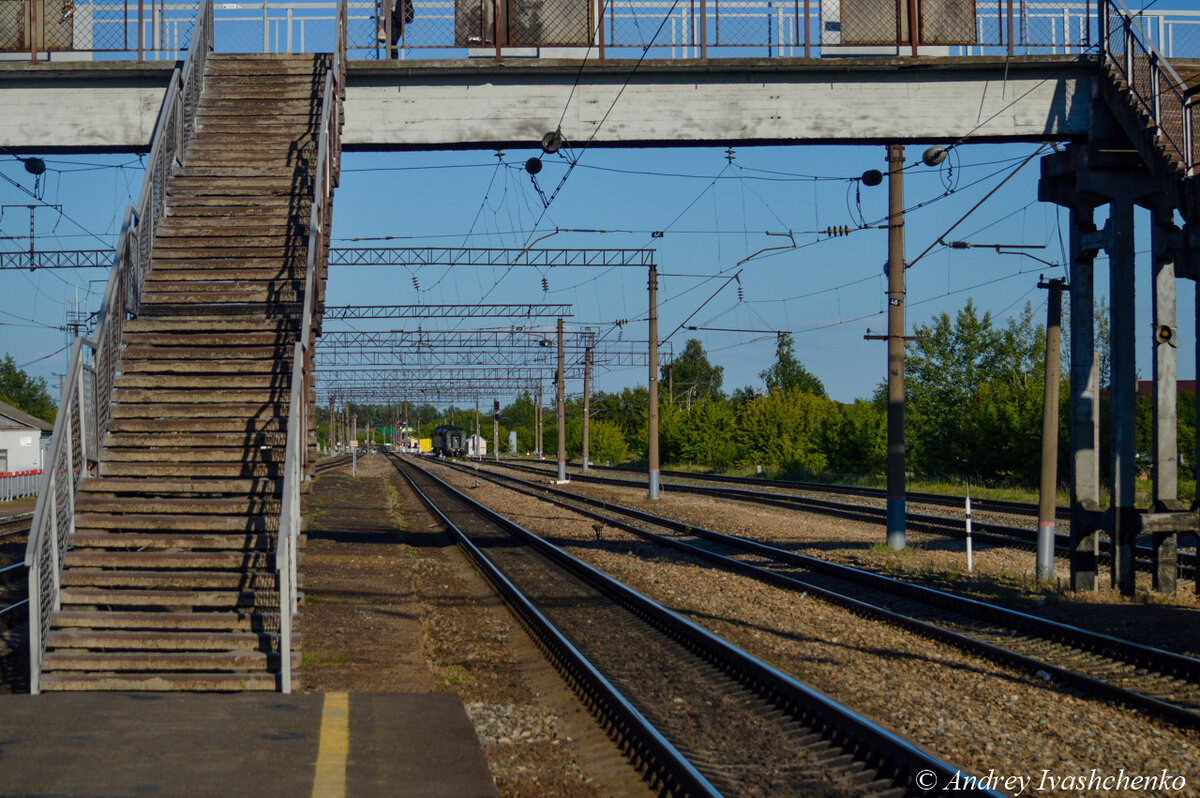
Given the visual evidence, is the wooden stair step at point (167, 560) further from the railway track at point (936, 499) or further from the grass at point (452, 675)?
the railway track at point (936, 499)

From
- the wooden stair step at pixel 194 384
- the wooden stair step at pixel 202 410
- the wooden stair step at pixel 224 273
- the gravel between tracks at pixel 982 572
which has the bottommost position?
the gravel between tracks at pixel 982 572

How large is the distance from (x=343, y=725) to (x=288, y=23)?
1155 cm

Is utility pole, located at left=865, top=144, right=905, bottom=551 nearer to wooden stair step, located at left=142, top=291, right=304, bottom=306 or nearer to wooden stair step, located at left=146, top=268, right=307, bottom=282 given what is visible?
wooden stair step, located at left=146, top=268, right=307, bottom=282

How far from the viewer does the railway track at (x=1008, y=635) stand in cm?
837

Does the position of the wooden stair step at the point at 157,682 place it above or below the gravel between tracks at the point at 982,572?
above

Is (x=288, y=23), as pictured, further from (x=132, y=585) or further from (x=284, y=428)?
(x=132, y=585)

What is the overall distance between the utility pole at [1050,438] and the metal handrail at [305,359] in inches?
370

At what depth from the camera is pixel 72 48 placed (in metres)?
14.0

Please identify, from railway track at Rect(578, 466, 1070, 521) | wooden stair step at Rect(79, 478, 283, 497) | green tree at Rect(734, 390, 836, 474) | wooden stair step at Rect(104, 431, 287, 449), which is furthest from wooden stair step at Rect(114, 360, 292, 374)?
green tree at Rect(734, 390, 836, 474)

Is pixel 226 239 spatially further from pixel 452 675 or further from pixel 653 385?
pixel 653 385

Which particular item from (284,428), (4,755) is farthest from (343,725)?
(284,428)

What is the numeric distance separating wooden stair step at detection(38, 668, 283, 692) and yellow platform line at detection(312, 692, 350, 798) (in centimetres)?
68

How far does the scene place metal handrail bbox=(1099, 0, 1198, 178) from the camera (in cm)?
1227

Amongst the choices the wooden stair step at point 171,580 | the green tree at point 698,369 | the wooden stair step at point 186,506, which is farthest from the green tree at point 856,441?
the green tree at point 698,369
